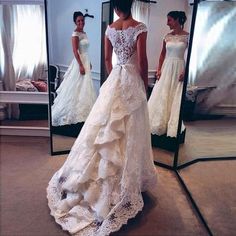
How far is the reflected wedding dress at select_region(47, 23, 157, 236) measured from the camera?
5.44 ft

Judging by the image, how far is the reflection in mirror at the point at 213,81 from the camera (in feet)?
6.06

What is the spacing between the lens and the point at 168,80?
234cm

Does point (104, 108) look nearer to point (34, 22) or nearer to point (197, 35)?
point (197, 35)

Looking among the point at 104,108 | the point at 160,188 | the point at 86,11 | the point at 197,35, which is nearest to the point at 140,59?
A: the point at 104,108

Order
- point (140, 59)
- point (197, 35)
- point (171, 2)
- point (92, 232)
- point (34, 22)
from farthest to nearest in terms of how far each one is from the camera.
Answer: point (34, 22), point (171, 2), point (197, 35), point (140, 59), point (92, 232)

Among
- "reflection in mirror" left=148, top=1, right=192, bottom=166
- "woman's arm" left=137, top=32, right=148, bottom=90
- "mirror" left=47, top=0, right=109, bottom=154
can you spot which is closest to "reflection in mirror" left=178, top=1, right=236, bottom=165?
"reflection in mirror" left=148, top=1, right=192, bottom=166

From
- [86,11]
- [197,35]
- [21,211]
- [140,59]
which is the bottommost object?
[21,211]

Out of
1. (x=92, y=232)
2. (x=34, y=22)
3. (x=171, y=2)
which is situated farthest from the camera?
(x=34, y=22)

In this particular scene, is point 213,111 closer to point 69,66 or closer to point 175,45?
point 175,45

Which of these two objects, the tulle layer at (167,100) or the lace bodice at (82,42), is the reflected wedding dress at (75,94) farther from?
the tulle layer at (167,100)

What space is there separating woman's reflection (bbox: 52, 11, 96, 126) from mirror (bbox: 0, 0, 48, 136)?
33cm

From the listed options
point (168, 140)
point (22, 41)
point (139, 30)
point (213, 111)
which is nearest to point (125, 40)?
point (139, 30)

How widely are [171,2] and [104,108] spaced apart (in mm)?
1105

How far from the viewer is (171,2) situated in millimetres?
2145
